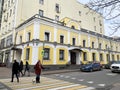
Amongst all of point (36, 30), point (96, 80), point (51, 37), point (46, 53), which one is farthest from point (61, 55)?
point (96, 80)

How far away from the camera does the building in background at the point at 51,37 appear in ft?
74.4

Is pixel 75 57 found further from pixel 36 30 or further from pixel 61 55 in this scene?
pixel 36 30

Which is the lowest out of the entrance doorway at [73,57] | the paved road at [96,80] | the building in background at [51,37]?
the paved road at [96,80]

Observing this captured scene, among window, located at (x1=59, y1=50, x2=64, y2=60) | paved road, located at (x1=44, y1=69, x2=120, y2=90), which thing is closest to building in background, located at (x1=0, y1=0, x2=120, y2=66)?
window, located at (x1=59, y1=50, x2=64, y2=60)

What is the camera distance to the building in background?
2269 centimetres

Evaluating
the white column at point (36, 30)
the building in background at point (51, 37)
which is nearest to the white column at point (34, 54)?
the building in background at point (51, 37)

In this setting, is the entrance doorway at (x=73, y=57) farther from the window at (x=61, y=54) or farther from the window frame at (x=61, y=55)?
the window at (x=61, y=54)

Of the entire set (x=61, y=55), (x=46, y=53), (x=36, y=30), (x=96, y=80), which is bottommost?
(x=96, y=80)

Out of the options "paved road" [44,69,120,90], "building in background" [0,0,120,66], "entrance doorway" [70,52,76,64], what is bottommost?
"paved road" [44,69,120,90]

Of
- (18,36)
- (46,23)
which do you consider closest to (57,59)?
(46,23)

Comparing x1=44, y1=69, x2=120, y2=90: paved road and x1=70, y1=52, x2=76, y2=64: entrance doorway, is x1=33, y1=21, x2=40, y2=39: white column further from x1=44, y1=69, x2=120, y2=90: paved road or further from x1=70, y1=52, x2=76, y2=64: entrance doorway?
x1=70, y1=52, x2=76, y2=64: entrance doorway

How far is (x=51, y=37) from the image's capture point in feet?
78.9

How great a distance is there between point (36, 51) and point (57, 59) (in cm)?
459

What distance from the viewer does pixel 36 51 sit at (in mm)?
21531
